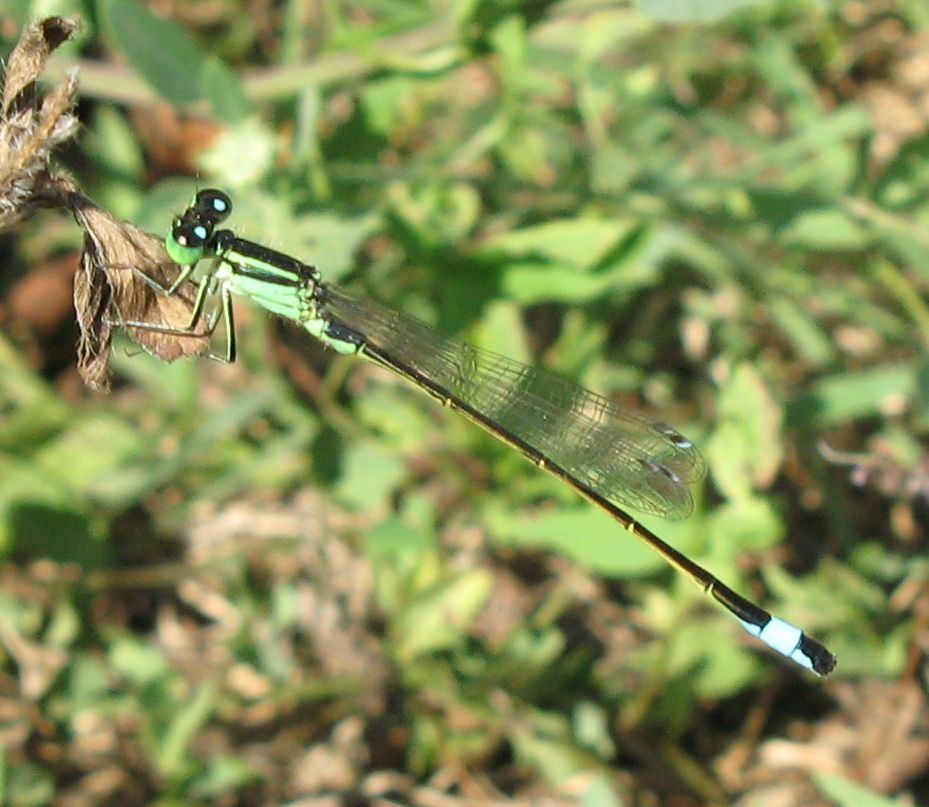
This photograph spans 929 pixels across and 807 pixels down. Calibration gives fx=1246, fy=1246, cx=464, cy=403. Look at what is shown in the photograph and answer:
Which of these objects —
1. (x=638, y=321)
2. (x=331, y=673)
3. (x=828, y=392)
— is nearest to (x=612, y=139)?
(x=638, y=321)

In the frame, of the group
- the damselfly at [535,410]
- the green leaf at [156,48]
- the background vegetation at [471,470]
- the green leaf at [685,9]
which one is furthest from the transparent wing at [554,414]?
the green leaf at [685,9]

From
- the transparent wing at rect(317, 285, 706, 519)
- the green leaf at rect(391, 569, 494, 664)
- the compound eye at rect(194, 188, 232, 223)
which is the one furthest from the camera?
the green leaf at rect(391, 569, 494, 664)

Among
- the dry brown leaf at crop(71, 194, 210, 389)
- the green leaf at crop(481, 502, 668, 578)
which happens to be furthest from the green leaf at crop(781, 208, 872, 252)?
the dry brown leaf at crop(71, 194, 210, 389)

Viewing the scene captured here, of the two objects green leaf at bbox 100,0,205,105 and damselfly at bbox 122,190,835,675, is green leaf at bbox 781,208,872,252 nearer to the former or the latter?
damselfly at bbox 122,190,835,675

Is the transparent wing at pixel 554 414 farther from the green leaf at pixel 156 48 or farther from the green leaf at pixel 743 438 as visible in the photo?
the green leaf at pixel 156 48

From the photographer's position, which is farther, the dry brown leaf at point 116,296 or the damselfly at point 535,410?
the damselfly at point 535,410

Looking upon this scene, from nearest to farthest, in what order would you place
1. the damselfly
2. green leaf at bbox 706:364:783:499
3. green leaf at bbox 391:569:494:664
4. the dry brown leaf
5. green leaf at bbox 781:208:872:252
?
the dry brown leaf
the damselfly
green leaf at bbox 706:364:783:499
green leaf at bbox 391:569:494:664
green leaf at bbox 781:208:872:252

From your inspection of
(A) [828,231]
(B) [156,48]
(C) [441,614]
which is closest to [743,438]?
(A) [828,231]
